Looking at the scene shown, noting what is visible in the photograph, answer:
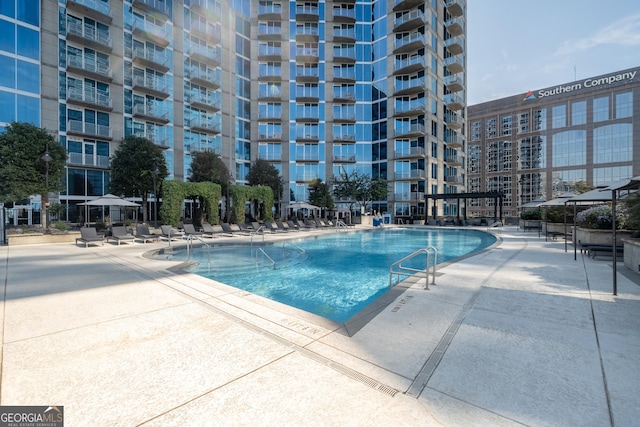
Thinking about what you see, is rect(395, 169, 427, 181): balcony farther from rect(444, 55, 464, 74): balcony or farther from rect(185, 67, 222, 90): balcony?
rect(185, 67, 222, 90): balcony

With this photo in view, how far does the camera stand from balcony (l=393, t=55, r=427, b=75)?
34719 millimetres

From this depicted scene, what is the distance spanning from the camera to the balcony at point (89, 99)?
23.4 m

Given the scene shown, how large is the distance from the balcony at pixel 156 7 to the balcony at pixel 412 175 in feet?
102

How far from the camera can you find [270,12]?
37.6m

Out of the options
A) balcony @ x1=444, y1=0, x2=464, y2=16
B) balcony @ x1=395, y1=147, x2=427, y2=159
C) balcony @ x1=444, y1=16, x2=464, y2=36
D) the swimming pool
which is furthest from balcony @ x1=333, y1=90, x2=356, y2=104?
the swimming pool

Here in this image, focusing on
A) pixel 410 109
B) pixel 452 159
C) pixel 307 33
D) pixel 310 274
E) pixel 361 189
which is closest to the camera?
pixel 310 274

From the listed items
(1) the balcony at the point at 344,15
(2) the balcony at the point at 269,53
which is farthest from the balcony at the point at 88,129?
(1) the balcony at the point at 344,15

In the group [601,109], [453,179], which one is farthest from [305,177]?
[601,109]

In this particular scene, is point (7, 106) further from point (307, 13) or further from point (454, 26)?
point (454, 26)

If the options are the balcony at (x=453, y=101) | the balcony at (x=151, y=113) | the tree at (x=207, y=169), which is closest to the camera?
the balcony at (x=151, y=113)

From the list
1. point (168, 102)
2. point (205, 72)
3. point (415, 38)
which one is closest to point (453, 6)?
point (415, 38)

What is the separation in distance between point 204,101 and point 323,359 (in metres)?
35.5

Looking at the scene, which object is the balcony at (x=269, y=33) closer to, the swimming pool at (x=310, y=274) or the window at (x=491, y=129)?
the swimming pool at (x=310, y=274)

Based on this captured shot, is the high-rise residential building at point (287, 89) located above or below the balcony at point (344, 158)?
above
